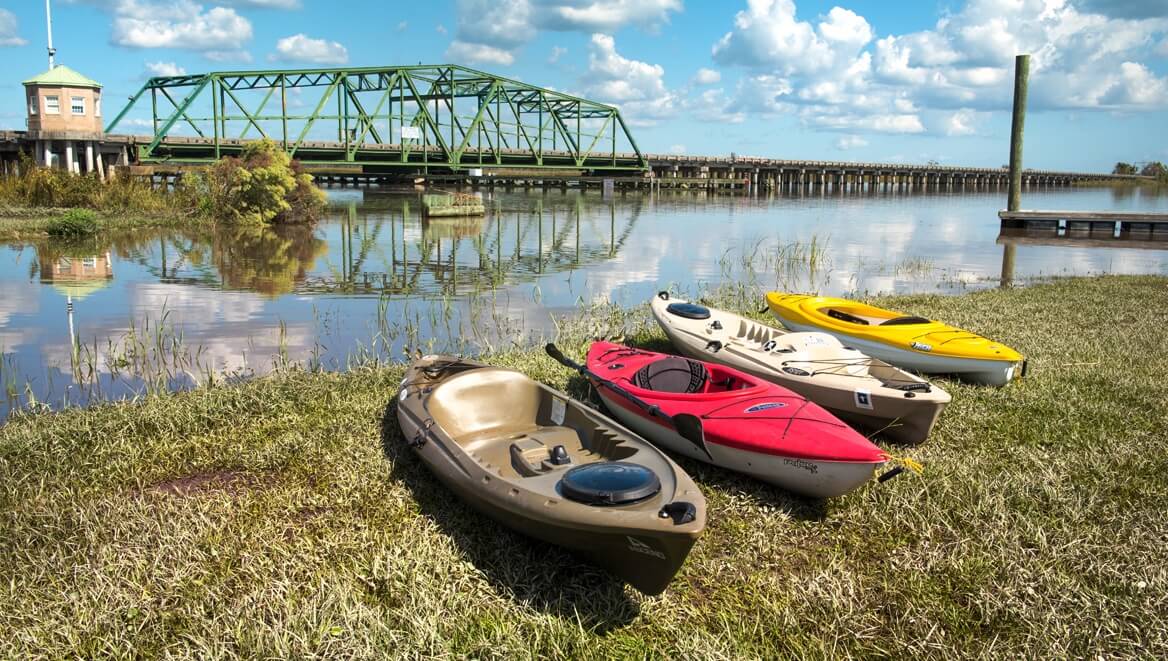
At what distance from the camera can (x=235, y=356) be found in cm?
866

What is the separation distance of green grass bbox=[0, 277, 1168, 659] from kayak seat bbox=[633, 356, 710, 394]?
2.15ft

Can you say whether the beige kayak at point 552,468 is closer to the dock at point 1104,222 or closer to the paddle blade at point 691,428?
the paddle blade at point 691,428

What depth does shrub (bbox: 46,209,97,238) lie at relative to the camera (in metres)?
19.8

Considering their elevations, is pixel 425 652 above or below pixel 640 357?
below

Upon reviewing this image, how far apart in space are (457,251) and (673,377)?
50.1ft

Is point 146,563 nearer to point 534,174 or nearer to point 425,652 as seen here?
point 425,652

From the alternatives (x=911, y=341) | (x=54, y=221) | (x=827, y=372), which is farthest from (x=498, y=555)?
(x=54, y=221)

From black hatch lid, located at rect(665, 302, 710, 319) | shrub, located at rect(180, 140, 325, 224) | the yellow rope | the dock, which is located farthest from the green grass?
the dock

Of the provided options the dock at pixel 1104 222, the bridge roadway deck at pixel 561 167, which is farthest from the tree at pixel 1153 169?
the dock at pixel 1104 222

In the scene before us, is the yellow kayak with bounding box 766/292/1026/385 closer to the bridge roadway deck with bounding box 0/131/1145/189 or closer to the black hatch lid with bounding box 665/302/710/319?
the black hatch lid with bounding box 665/302/710/319

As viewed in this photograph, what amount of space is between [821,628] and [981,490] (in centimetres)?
188

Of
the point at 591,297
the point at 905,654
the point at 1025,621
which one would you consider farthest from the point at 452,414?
the point at 591,297

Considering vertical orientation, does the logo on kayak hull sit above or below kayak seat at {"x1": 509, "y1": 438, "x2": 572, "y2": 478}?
above

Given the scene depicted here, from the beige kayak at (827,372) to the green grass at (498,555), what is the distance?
347 millimetres
